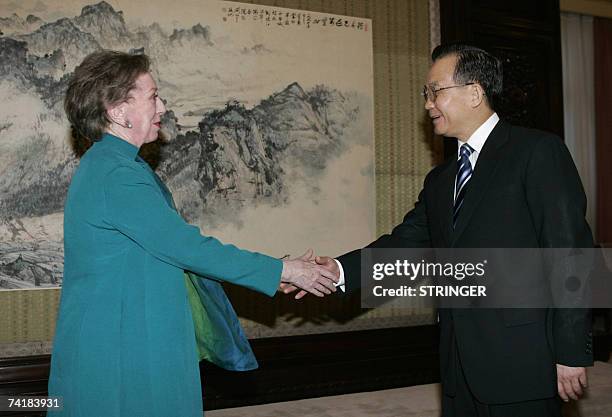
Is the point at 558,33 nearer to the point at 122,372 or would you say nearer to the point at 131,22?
the point at 131,22

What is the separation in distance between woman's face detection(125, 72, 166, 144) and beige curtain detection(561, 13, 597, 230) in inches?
237

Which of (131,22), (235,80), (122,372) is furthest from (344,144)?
(122,372)

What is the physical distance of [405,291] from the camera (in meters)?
4.71

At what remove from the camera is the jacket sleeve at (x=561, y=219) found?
193 cm

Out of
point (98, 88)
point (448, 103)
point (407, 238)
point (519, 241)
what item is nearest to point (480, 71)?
point (448, 103)

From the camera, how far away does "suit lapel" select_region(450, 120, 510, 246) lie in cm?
217

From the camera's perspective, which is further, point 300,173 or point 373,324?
point 373,324

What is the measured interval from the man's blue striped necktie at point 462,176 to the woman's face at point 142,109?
112cm

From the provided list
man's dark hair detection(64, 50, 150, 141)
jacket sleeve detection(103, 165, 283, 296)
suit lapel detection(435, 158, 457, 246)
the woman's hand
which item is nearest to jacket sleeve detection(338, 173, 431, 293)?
the woman's hand

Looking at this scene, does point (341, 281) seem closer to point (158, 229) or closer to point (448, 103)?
point (448, 103)

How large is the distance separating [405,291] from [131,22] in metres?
2.66

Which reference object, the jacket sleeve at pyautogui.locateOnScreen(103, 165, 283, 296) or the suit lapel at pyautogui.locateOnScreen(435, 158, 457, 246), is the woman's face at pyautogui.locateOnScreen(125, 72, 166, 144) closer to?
the jacket sleeve at pyautogui.locateOnScreen(103, 165, 283, 296)

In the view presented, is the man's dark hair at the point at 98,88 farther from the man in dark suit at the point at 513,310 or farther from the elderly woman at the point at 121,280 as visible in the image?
the man in dark suit at the point at 513,310

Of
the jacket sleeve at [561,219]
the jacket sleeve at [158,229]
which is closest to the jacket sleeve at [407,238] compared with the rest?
the jacket sleeve at [561,219]
